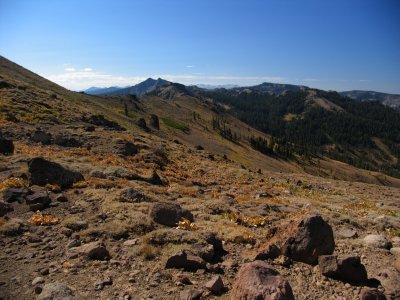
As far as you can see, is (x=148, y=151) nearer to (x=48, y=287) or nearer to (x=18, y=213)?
(x=18, y=213)

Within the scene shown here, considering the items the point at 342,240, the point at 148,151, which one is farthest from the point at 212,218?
the point at 148,151

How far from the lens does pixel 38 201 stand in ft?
56.0

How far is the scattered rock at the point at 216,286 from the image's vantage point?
384 inches

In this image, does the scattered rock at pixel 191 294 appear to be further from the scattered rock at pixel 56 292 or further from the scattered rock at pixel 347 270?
the scattered rock at pixel 347 270

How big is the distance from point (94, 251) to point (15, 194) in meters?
8.37

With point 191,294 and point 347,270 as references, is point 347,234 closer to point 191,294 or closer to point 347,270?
point 347,270

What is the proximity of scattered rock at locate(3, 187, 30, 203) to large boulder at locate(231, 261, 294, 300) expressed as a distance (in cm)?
1316

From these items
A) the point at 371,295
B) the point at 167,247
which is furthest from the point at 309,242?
the point at 167,247

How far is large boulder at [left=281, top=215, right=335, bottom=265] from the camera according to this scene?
11.8m

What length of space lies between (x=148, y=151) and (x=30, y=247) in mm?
30819

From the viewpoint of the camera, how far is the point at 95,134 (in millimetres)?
44781

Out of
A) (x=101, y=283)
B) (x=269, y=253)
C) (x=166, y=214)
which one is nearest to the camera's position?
(x=101, y=283)

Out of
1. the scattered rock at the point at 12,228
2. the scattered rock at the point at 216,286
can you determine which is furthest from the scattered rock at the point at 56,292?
the scattered rock at the point at 12,228

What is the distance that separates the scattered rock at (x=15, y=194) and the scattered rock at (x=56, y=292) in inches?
363
